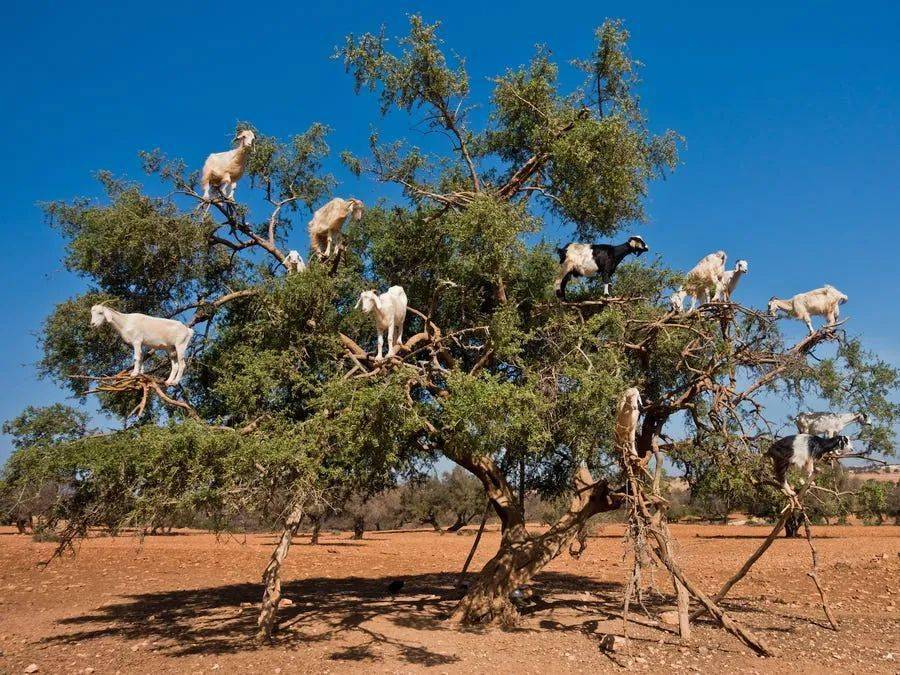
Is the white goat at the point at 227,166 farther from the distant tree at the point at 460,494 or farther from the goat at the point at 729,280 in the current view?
the distant tree at the point at 460,494

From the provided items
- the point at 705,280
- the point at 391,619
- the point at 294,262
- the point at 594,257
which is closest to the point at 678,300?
the point at 705,280

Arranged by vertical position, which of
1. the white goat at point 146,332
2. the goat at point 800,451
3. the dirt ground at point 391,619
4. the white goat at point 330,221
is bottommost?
the dirt ground at point 391,619

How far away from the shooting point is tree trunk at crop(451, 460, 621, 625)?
1153 cm

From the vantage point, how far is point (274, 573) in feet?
31.8

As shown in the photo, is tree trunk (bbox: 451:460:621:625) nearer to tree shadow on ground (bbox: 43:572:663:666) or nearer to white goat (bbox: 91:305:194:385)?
tree shadow on ground (bbox: 43:572:663:666)

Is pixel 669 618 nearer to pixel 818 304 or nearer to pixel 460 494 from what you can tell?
pixel 818 304

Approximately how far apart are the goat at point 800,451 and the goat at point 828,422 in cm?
15

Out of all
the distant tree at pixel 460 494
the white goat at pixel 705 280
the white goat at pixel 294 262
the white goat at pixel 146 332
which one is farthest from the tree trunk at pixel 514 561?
the distant tree at pixel 460 494

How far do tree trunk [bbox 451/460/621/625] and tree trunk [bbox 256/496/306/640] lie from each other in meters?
3.41

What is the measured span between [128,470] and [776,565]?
64.3 feet

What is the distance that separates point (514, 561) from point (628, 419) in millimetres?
4543

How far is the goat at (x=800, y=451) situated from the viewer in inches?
393

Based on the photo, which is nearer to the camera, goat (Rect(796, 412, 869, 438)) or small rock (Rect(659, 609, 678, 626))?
goat (Rect(796, 412, 869, 438))

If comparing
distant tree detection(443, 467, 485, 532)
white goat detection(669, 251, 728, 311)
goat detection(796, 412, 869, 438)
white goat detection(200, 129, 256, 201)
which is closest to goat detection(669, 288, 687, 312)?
white goat detection(669, 251, 728, 311)
